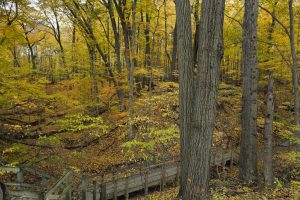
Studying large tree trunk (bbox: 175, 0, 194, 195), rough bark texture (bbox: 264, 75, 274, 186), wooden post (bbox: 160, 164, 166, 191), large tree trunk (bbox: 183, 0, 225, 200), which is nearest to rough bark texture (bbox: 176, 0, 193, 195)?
large tree trunk (bbox: 175, 0, 194, 195)

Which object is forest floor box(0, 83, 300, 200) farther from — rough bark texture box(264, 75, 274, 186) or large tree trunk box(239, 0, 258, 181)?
rough bark texture box(264, 75, 274, 186)

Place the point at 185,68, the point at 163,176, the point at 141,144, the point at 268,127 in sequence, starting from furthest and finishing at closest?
the point at 163,176
the point at 141,144
the point at 268,127
the point at 185,68

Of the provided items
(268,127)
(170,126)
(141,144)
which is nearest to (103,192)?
(141,144)

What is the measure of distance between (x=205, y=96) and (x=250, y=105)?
4599 mm

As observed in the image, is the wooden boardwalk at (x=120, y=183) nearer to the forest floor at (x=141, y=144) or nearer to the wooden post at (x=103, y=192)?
the wooden post at (x=103, y=192)

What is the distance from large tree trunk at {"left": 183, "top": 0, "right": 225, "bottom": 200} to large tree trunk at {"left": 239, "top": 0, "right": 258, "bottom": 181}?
4.36m

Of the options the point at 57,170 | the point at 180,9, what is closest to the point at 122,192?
the point at 57,170

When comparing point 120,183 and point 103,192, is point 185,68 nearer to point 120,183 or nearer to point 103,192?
point 103,192

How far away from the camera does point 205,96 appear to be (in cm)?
416

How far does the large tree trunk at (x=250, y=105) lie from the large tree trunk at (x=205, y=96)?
4361 mm

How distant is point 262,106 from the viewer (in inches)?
687

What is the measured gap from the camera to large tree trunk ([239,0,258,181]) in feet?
26.1

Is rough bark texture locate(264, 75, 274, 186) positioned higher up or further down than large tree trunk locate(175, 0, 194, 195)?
further down

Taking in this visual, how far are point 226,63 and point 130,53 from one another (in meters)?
16.7
